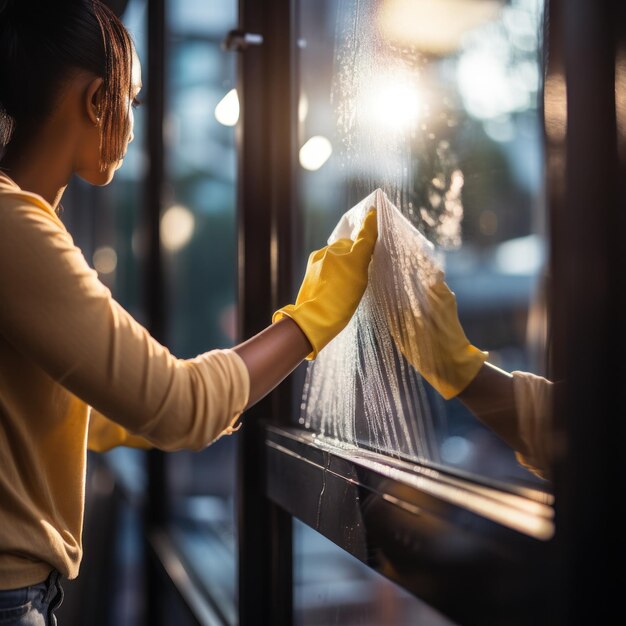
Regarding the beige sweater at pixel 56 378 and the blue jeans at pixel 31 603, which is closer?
the beige sweater at pixel 56 378

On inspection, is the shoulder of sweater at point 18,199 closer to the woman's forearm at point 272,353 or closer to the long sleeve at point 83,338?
the long sleeve at point 83,338

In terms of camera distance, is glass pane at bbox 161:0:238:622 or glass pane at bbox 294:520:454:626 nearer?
glass pane at bbox 294:520:454:626

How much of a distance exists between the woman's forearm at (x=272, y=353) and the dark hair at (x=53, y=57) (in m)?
0.36

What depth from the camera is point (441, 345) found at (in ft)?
2.84

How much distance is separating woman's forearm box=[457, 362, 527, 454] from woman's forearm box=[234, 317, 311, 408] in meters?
0.22

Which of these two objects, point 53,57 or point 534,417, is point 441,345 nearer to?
point 534,417

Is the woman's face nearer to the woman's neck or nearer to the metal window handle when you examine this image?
the woman's neck

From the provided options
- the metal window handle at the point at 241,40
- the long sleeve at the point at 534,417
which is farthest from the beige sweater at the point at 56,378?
the metal window handle at the point at 241,40

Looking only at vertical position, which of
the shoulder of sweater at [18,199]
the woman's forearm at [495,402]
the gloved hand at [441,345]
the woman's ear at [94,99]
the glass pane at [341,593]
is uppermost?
the woman's ear at [94,99]

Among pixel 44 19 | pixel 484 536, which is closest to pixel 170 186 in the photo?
pixel 44 19

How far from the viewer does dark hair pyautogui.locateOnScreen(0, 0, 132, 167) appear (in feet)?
3.02

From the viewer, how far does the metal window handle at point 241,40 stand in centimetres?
150

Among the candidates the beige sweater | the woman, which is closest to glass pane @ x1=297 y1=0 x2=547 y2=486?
the woman

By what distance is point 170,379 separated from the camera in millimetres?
778
